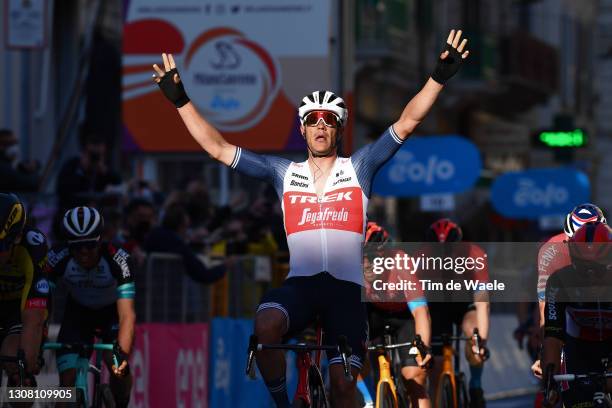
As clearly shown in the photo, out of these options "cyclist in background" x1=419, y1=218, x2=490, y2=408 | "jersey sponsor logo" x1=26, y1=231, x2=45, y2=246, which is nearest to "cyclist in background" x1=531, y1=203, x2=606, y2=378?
"cyclist in background" x1=419, y1=218, x2=490, y2=408

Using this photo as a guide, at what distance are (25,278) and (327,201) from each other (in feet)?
5.87

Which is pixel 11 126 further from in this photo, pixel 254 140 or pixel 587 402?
pixel 587 402

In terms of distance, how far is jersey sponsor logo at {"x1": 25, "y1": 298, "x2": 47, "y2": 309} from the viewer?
1041 centimetres

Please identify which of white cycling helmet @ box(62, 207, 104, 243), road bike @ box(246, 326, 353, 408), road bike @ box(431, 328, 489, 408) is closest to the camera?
road bike @ box(246, 326, 353, 408)

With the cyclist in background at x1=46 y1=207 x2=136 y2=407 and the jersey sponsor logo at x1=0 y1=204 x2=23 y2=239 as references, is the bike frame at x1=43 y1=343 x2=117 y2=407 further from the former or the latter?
the jersey sponsor logo at x1=0 y1=204 x2=23 y2=239

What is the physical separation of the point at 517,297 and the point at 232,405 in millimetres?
4171

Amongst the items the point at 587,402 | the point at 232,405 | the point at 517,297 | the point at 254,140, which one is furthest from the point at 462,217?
the point at 587,402

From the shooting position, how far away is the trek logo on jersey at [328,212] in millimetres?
10359

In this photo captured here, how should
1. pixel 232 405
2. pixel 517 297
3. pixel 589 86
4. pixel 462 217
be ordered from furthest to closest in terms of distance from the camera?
pixel 589 86 < pixel 462 217 < pixel 232 405 < pixel 517 297

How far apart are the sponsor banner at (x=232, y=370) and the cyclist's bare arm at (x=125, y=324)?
454 centimetres

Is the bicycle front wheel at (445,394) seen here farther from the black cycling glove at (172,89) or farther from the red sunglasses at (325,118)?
the black cycling glove at (172,89)

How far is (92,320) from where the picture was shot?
41.1 feet

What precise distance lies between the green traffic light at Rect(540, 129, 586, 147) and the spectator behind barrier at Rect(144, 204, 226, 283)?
1081 cm

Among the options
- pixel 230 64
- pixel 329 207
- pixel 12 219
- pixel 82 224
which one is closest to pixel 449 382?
pixel 82 224
